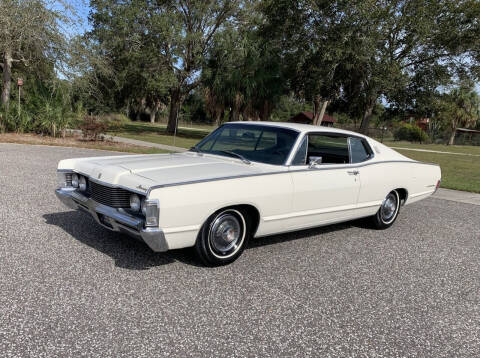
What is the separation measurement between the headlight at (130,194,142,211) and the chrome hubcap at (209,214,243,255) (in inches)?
27.8

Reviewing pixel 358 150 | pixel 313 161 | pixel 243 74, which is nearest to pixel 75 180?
pixel 313 161

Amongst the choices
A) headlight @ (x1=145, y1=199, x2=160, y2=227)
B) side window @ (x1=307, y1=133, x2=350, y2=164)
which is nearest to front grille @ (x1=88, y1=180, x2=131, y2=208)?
headlight @ (x1=145, y1=199, x2=160, y2=227)

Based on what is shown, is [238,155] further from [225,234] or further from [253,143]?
[225,234]

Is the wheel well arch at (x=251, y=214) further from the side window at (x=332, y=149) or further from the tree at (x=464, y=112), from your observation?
the tree at (x=464, y=112)

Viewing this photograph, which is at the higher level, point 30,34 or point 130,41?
point 130,41

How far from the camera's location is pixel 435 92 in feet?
77.1

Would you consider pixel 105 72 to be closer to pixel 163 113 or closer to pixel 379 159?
pixel 379 159

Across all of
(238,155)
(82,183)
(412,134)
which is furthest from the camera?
(412,134)

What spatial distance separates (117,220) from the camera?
375 cm

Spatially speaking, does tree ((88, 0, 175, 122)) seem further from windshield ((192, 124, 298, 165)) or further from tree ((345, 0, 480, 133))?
windshield ((192, 124, 298, 165))

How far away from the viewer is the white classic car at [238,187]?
12.0ft

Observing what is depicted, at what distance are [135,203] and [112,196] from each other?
1.11 feet

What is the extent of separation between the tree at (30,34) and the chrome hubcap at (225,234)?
1501cm

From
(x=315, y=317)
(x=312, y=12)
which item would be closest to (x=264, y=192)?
(x=315, y=317)
